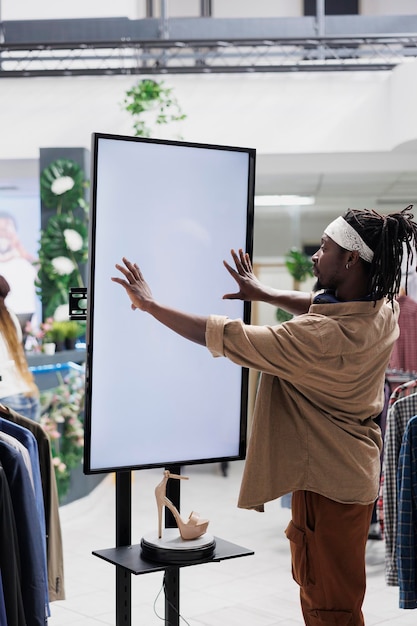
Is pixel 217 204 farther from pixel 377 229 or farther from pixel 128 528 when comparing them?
pixel 128 528

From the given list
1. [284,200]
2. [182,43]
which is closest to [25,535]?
[182,43]

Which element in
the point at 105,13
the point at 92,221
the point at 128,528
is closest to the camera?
the point at 92,221

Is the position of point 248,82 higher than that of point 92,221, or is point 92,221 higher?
point 248,82

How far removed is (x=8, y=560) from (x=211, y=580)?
2.47 meters

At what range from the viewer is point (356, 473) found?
248 centimetres

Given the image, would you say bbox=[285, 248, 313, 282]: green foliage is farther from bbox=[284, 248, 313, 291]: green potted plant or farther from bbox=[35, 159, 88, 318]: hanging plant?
bbox=[35, 159, 88, 318]: hanging plant

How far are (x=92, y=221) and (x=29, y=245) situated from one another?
7624mm

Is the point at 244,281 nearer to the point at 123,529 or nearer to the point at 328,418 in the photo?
the point at 328,418

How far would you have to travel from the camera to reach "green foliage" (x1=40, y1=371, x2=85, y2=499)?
5.83m

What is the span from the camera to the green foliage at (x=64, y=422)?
19.1 ft

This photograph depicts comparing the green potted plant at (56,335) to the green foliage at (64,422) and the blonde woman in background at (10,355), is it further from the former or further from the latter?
the blonde woman in background at (10,355)

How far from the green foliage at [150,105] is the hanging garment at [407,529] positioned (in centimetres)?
405

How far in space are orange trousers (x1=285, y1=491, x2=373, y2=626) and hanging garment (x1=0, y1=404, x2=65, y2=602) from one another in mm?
998

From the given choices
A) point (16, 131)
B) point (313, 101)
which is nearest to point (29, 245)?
point (16, 131)
